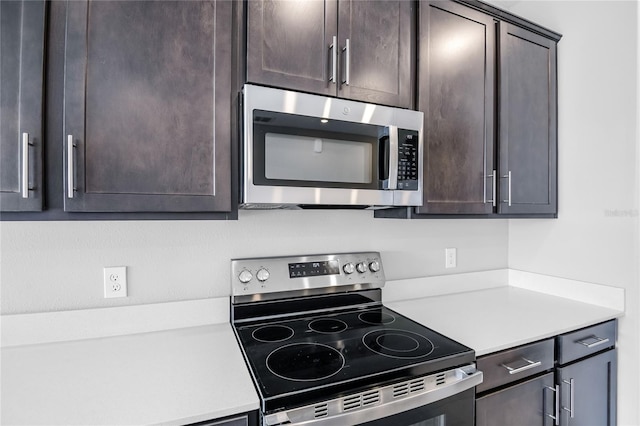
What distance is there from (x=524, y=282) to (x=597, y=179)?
725 mm

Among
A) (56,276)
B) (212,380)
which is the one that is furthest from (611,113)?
(56,276)

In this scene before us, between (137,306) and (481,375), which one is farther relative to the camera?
(137,306)

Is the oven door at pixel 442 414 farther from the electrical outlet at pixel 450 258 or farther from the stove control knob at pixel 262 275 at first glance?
the electrical outlet at pixel 450 258

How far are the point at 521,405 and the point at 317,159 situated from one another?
124cm

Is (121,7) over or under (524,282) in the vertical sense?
over

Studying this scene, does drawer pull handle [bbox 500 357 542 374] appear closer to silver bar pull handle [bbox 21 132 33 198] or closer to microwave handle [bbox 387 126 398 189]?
microwave handle [bbox 387 126 398 189]

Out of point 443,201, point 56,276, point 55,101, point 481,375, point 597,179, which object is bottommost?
point 481,375

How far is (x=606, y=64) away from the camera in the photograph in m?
1.63

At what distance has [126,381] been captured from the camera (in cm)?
92

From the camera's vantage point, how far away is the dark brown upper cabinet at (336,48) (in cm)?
113

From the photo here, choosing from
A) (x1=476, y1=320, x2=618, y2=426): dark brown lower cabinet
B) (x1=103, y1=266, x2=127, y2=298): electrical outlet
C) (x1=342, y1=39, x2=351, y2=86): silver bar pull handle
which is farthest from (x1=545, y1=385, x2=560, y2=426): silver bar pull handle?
(x1=103, y1=266, x2=127, y2=298): electrical outlet

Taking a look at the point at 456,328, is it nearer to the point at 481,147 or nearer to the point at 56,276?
the point at 481,147

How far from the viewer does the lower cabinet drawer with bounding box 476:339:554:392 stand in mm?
1170

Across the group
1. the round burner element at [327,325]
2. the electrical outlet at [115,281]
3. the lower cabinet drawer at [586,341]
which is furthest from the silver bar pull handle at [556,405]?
the electrical outlet at [115,281]
